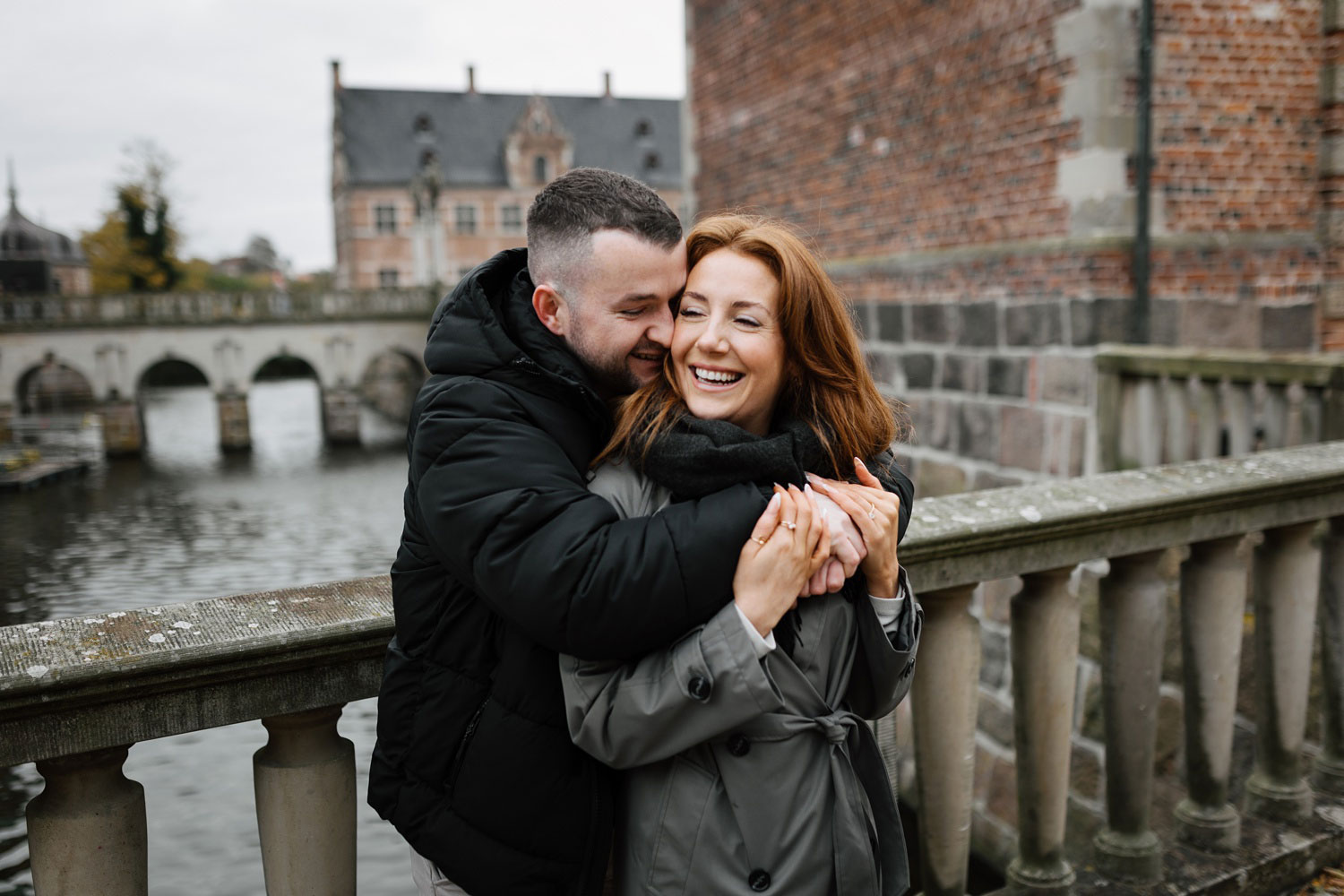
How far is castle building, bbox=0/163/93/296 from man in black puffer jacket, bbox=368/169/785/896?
48.9 meters

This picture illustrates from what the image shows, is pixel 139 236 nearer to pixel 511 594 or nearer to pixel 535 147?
pixel 535 147

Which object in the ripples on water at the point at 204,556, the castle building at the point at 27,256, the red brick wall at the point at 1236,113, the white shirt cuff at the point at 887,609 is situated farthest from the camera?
the castle building at the point at 27,256

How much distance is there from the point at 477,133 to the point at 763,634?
52121mm

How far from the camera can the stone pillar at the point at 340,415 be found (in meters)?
31.2

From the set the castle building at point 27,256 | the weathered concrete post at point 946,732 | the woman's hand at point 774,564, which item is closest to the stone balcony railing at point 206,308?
the castle building at point 27,256

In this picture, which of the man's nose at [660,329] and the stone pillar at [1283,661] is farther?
the stone pillar at [1283,661]

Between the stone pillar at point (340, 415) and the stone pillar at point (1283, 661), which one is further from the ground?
the stone pillar at point (1283, 661)

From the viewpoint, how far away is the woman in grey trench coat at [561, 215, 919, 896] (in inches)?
53.0

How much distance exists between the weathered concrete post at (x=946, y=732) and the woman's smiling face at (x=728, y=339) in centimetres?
70

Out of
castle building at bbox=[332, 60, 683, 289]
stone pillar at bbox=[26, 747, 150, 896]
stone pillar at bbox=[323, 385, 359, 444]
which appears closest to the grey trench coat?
stone pillar at bbox=[26, 747, 150, 896]

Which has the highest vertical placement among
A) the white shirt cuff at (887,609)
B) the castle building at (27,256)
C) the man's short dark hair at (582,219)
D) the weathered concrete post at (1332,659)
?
the castle building at (27,256)

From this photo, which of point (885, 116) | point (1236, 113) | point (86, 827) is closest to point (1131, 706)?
point (86, 827)

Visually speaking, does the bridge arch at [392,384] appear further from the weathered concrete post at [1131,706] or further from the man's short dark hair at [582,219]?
the man's short dark hair at [582,219]

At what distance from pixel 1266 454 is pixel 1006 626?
4255mm
